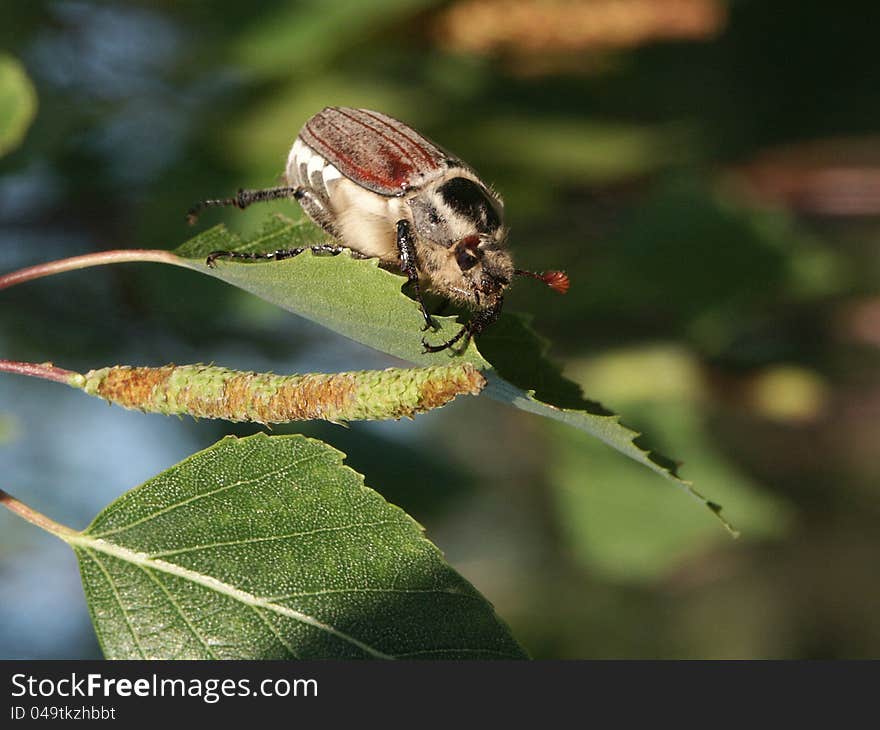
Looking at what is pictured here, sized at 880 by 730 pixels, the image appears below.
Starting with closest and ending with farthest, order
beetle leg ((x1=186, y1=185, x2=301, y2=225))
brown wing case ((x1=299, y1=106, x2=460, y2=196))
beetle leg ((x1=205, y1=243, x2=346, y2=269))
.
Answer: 1. beetle leg ((x1=205, y1=243, x2=346, y2=269))
2. brown wing case ((x1=299, y1=106, x2=460, y2=196))
3. beetle leg ((x1=186, y1=185, x2=301, y2=225))

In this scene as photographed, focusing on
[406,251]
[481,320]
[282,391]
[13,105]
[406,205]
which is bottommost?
[282,391]

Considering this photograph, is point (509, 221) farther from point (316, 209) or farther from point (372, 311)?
point (372, 311)

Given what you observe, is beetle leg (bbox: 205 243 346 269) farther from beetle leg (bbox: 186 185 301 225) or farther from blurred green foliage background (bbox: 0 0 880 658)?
blurred green foliage background (bbox: 0 0 880 658)

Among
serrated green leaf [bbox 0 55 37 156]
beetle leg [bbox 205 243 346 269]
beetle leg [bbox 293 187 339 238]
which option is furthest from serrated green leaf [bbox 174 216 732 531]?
serrated green leaf [bbox 0 55 37 156]

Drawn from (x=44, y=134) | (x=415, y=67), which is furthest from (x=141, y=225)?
(x=415, y=67)

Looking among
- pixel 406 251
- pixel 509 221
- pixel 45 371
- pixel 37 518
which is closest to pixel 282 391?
pixel 45 371

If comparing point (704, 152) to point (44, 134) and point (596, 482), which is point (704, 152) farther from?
point (44, 134)
